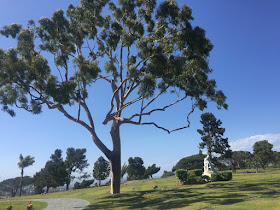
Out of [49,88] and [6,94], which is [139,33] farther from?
[6,94]

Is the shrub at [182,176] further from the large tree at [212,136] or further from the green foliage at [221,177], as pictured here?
the large tree at [212,136]

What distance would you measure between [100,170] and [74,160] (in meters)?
12.7

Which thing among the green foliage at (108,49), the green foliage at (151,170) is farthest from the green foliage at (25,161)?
the green foliage at (108,49)

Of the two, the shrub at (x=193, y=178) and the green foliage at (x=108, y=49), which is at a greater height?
the green foliage at (x=108, y=49)

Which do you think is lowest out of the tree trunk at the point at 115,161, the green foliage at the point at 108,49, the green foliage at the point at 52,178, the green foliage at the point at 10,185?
the green foliage at the point at 10,185

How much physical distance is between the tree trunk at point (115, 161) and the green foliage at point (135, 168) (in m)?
46.8

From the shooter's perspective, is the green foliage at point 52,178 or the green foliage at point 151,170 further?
the green foliage at point 151,170

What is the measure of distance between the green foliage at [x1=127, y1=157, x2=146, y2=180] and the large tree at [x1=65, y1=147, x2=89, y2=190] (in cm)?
1640

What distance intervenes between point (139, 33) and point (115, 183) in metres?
17.2

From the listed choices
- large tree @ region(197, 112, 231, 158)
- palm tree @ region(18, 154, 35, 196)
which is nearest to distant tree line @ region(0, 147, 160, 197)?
palm tree @ region(18, 154, 35, 196)

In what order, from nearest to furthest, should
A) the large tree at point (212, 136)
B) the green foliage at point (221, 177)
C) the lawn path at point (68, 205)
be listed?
the lawn path at point (68, 205)
the green foliage at point (221, 177)
the large tree at point (212, 136)

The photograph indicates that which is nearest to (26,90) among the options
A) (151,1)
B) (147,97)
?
(147,97)

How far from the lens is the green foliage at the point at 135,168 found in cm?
6675

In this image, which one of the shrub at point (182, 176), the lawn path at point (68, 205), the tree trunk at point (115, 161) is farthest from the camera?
the shrub at point (182, 176)
